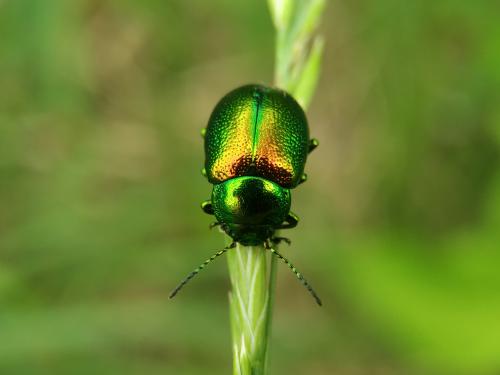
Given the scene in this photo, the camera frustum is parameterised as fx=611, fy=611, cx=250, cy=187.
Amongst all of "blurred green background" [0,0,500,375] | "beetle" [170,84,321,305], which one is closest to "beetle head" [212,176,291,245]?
"beetle" [170,84,321,305]

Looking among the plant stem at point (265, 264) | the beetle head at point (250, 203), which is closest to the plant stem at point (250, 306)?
the plant stem at point (265, 264)

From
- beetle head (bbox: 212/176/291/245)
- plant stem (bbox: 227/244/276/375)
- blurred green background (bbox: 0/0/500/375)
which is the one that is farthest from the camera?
blurred green background (bbox: 0/0/500/375)

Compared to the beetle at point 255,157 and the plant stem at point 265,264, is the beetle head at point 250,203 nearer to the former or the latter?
the beetle at point 255,157

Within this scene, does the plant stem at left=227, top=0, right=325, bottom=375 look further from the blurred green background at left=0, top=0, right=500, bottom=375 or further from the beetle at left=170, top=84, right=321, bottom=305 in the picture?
the blurred green background at left=0, top=0, right=500, bottom=375

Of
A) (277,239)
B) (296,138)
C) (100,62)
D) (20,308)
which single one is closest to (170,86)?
(100,62)

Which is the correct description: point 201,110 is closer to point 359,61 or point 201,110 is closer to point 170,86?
point 170,86

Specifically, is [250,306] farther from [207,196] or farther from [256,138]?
[207,196]
